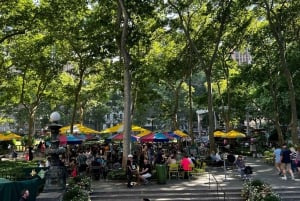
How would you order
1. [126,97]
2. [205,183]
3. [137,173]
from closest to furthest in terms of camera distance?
[137,173]
[205,183]
[126,97]

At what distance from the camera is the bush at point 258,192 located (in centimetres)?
1403

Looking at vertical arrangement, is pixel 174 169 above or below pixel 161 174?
above

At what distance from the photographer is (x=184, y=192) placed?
56.4 feet

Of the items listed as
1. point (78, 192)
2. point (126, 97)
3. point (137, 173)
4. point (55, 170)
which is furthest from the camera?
point (126, 97)

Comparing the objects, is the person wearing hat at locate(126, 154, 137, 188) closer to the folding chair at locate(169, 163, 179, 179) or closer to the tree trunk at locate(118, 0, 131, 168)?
the tree trunk at locate(118, 0, 131, 168)

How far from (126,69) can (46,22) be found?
7516 mm

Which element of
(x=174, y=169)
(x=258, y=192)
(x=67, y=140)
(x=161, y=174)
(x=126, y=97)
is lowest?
(x=258, y=192)

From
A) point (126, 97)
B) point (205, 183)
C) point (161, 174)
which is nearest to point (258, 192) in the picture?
point (205, 183)

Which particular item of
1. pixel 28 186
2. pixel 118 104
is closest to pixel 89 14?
pixel 28 186

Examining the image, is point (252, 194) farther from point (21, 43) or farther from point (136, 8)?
point (21, 43)

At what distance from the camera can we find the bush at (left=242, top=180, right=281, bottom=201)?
14.0 meters

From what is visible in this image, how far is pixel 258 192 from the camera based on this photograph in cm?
1507

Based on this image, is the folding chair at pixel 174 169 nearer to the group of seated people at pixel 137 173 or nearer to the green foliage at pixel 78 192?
the group of seated people at pixel 137 173

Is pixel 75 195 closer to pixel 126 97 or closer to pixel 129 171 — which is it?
pixel 129 171
